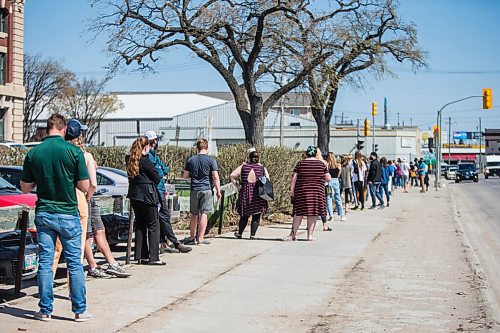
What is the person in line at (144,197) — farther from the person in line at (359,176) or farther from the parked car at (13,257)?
the person in line at (359,176)

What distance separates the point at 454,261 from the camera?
12047 millimetres

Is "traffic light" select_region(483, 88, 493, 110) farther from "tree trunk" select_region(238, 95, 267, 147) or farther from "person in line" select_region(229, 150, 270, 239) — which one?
"person in line" select_region(229, 150, 270, 239)

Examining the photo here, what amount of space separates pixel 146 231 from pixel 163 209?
77 cm

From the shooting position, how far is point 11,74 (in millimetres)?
44812

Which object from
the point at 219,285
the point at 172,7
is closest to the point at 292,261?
the point at 219,285

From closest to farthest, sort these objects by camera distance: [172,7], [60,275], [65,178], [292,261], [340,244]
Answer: [65,178], [60,275], [292,261], [340,244], [172,7]

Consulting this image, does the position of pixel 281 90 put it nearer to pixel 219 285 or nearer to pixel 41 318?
pixel 219 285

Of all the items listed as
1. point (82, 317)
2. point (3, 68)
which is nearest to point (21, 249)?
point (82, 317)

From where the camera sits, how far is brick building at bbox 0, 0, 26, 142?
43969 mm

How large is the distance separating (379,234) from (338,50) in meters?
12.0

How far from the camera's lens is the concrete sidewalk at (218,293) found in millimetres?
7094

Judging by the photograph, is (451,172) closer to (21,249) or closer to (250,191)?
(250,191)

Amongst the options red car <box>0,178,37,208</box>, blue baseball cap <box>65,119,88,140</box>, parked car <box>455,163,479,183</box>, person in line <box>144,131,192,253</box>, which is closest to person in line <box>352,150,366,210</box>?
person in line <box>144,131,192,253</box>

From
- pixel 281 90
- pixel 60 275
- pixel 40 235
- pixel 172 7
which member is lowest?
pixel 60 275
